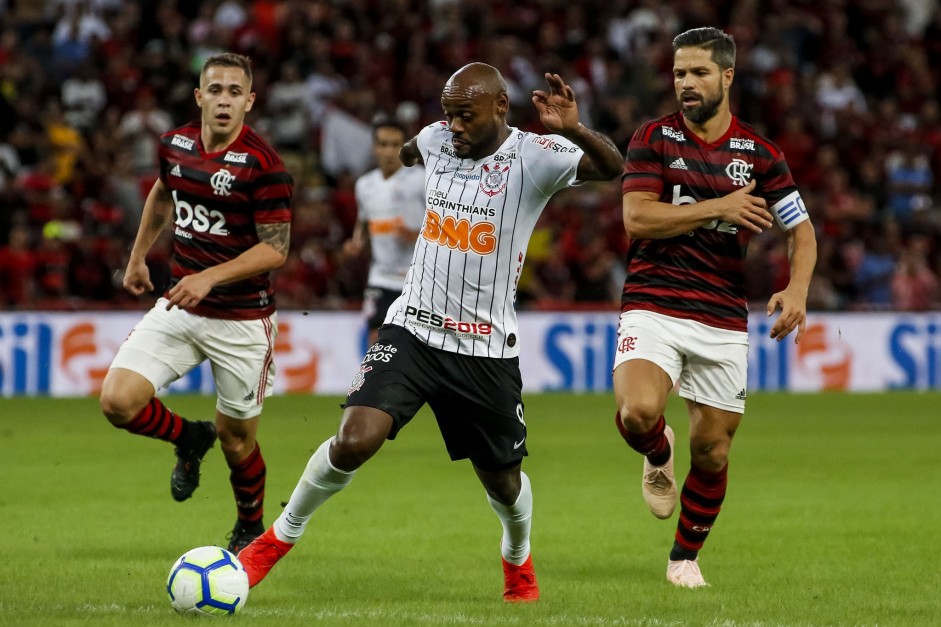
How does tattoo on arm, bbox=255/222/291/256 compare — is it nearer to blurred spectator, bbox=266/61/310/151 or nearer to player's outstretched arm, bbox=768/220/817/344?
player's outstretched arm, bbox=768/220/817/344

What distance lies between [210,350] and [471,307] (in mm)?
1918

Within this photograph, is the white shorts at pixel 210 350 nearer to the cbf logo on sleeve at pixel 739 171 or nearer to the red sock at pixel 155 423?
the red sock at pixel 155 423

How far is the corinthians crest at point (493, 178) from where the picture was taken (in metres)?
6.10

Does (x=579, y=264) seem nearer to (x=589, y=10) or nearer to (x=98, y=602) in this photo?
(x=589, y=10)

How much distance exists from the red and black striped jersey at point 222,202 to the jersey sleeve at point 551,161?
5.39ft

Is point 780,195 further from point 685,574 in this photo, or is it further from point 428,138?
point 685,574

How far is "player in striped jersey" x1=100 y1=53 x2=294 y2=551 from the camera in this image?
23.9 feet

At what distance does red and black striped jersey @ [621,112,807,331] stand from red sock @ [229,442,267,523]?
2121mm

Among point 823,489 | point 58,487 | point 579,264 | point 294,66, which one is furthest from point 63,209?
point 823,489

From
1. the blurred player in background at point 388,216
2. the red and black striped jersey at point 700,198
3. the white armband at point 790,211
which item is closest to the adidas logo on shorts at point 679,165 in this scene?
the red and black striped jersey at point 700,198

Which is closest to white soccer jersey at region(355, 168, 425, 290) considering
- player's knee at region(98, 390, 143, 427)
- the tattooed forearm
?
the tattooed forearm

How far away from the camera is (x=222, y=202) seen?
24.1ft

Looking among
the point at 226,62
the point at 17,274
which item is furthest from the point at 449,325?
the point at 17,274

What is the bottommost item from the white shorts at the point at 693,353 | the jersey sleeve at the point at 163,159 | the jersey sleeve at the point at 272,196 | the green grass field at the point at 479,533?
the green grass field at the point at 479,533
